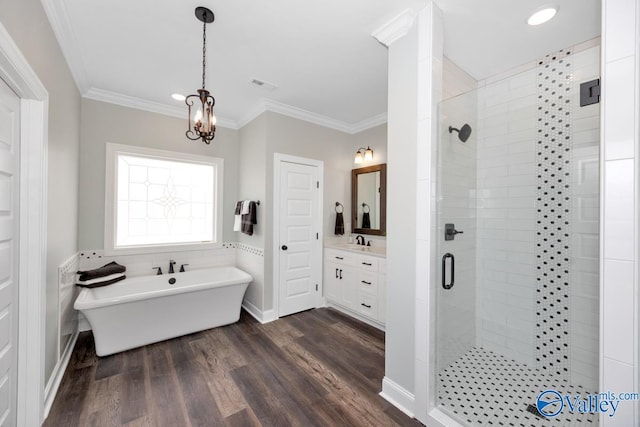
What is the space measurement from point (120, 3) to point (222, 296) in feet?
8.51

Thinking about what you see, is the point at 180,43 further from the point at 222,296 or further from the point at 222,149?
the point at 222,296

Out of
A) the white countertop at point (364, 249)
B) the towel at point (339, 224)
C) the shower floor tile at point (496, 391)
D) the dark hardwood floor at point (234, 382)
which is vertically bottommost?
the dark hardwood floor at point (234, 382)

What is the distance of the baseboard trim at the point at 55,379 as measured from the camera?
1693 mm

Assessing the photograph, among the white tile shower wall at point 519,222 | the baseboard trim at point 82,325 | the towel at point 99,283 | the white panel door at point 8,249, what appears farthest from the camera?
the baseboard trim at point 82,325

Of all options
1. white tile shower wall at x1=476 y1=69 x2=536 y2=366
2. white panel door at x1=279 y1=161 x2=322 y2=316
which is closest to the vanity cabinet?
white panel door at x1=279 y1=161 x2=322 y2=316

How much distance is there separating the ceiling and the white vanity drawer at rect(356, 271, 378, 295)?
2036 mm

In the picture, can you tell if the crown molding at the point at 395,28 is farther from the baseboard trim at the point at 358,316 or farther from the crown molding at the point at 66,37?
the baseboard trim at the point at 358,316

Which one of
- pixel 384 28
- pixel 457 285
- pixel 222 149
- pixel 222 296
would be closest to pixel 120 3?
pixel 384 28

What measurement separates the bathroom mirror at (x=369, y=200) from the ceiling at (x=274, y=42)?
101cm

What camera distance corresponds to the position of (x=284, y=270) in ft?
10.7

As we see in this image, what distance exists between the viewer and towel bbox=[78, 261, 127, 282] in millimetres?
2641

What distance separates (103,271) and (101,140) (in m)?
1.46

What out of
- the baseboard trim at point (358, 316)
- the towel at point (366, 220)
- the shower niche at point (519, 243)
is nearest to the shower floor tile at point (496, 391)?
the shower niche at point (519, 243)

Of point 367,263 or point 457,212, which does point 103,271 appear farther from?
point 457,212
